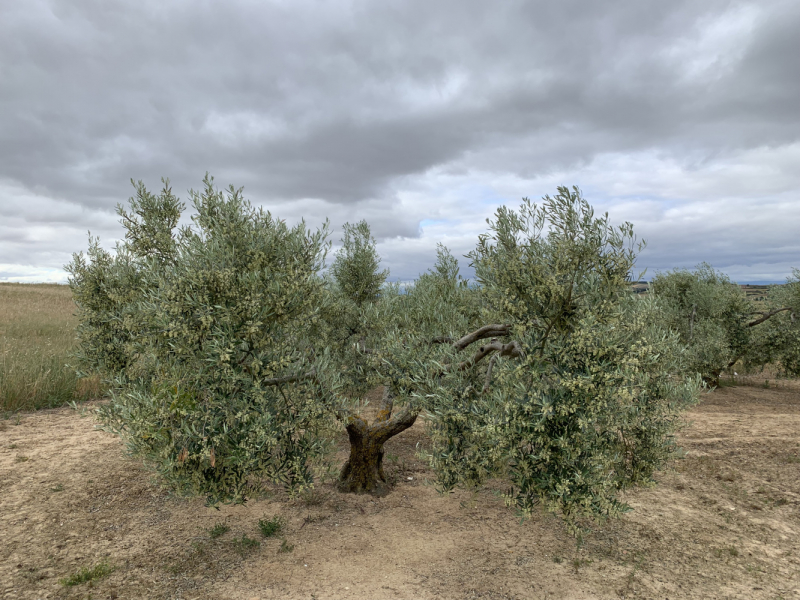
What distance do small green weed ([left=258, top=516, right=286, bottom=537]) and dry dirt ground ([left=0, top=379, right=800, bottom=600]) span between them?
17cm

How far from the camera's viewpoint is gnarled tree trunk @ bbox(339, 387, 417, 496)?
12219 millimetres

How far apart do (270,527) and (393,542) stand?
2.91 meters

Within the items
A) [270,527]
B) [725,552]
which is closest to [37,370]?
[270,527]

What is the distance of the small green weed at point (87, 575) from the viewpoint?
8555 millimetres

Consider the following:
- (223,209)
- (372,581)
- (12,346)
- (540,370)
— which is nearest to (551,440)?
(540,370)

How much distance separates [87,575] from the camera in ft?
28.7

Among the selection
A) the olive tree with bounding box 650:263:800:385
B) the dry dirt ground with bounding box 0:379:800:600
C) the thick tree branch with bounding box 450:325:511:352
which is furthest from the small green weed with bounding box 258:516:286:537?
the olive tree with bounding box 650:263:800:385

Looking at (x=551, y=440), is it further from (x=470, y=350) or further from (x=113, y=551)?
(x=113, y=551)

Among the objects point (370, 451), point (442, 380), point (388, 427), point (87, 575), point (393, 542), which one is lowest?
point (393, 542)

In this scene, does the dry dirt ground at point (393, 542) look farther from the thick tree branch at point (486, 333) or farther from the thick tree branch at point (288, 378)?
the thick tree branch at point (288, 378)

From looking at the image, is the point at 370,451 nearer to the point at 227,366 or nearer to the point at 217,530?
the point at 217,530

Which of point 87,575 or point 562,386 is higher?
point 562,386

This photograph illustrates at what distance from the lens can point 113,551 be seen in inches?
384

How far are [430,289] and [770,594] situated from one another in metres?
11.5
